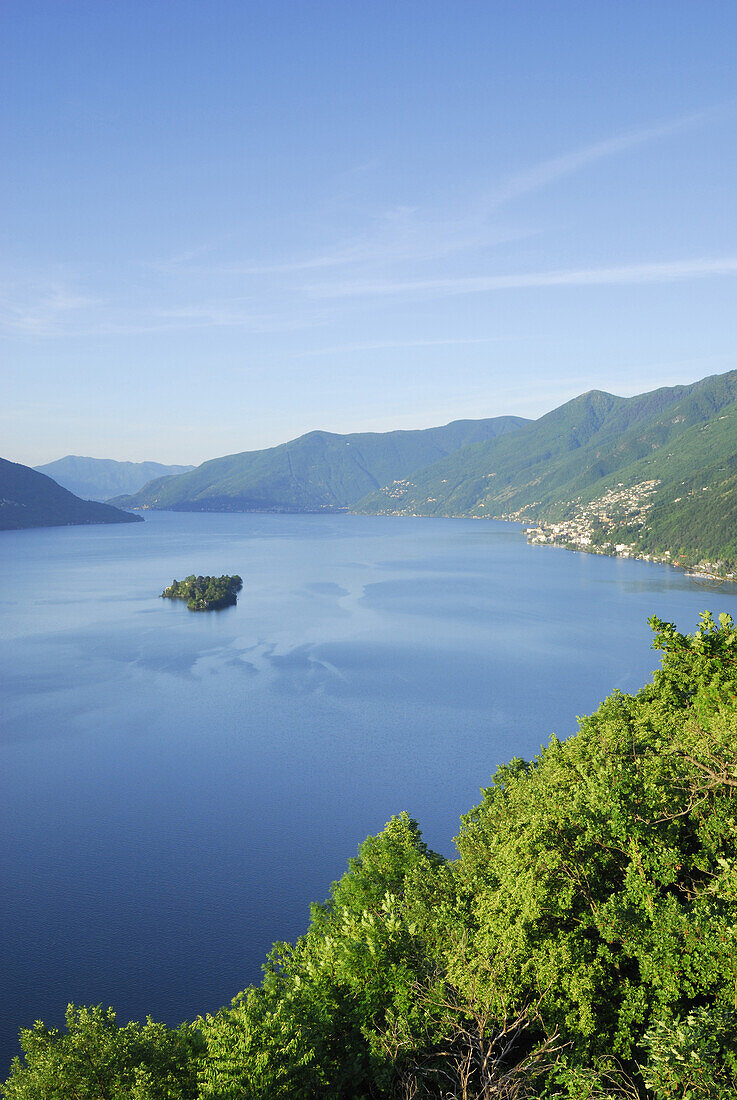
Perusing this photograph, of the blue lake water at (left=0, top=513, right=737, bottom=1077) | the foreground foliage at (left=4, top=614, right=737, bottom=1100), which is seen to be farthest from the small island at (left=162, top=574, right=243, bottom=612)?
the foreground foliage at (left=4, top=614, right=737, bottom=1100)

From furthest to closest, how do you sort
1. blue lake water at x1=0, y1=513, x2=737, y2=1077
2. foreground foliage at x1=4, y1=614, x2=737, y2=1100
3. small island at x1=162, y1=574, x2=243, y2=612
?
small island at x1=162, y1=574, x2=243, y2=612 < blue lake water at x1=0, y1=513, x2=737, y2=1077 < foreground foliage at x1=4, y1=614, x2=737, y2=1100

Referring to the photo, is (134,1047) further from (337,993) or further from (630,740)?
(630,740)

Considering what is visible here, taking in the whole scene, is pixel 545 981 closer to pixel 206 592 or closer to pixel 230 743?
pixel 230 743

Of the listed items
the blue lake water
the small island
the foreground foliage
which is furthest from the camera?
the small island

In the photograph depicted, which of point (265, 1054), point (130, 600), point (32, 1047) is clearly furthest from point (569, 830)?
point (130, 600)

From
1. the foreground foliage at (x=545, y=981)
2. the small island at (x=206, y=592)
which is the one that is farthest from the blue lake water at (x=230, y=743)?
the foreground foliage at (x=545, y=981)

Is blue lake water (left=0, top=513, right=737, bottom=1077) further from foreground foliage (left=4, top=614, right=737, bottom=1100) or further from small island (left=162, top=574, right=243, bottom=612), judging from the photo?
foreground foliage (left=4, top=614, right=737, bottom=1100)

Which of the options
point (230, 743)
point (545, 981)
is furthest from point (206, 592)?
point (545, 981)
